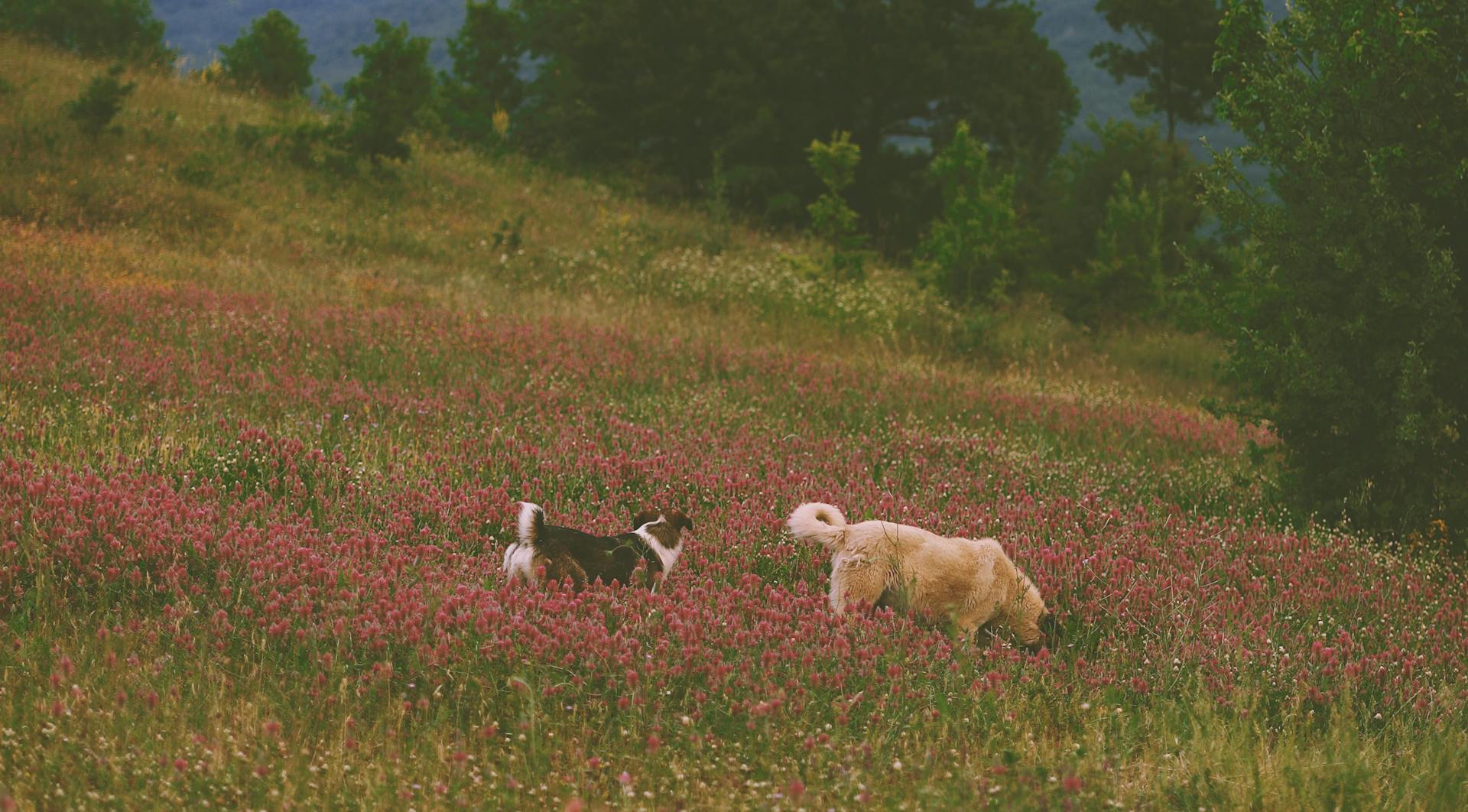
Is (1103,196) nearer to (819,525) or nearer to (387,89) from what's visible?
(387,89)

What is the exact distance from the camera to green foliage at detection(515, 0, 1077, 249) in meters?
29.8

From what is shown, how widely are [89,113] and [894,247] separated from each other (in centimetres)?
1926

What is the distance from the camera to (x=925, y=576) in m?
4.73

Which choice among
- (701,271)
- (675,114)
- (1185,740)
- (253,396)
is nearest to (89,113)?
(701,271)

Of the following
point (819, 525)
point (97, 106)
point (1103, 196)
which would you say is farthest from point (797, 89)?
point (819, 525)

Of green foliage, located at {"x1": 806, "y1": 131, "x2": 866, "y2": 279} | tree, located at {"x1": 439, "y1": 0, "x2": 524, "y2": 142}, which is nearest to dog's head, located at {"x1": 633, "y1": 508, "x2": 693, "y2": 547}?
green foliage, located at {"x1": 806, "y1": 131, "x2": 866, "y2": 279}

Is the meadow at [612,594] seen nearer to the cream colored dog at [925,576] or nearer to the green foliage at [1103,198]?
the cream colored dog at [925,576]

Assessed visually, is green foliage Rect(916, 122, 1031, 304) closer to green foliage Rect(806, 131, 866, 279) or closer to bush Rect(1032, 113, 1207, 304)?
green foliage Rect(806, 131, 866, 279)

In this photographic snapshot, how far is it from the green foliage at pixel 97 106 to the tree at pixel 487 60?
27.6 metres

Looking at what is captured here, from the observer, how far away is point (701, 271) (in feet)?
62.2

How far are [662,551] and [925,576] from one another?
1264 mm

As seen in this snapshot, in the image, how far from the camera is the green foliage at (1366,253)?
24.0ft

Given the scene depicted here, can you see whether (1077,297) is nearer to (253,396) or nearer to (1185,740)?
(253,396)

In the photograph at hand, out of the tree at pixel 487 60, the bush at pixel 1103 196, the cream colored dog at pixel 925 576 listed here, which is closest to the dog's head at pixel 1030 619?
the cream colored dog at pixel 925 576
